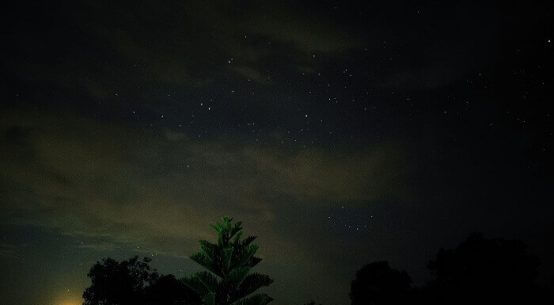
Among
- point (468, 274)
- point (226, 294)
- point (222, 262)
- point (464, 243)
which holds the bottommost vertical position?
point (226, 294)

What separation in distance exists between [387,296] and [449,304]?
31.2 ft

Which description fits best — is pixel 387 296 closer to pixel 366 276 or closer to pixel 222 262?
pixel 366 276

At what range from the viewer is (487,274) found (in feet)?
83.4

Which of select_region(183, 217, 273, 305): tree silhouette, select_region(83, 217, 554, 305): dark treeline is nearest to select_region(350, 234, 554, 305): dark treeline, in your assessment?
select_region(83, 217, 554, 305): dark treeline

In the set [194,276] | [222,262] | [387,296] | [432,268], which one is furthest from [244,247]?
[387,296]

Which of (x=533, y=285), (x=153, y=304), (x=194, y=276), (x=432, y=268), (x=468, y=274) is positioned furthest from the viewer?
(x=153, y=304)

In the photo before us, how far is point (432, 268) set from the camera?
29172 mm

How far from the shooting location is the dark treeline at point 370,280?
9.87 meters

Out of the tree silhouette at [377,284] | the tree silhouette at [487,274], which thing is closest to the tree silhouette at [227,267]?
the tree silhouette at [487,274]

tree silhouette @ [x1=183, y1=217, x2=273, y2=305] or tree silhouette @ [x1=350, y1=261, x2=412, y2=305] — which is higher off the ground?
tree silhouette @ [x1=350, y1=261, x2=412, y2=305]

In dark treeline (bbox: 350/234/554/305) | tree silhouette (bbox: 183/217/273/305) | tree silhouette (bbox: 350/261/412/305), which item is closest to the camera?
tree silhouette (bbox: 183/217/273/305)

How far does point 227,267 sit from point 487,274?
2162cm

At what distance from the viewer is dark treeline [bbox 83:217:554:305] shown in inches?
388

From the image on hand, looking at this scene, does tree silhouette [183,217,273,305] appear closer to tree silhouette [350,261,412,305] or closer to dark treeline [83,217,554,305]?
dark treeline [83,217,554,305]
